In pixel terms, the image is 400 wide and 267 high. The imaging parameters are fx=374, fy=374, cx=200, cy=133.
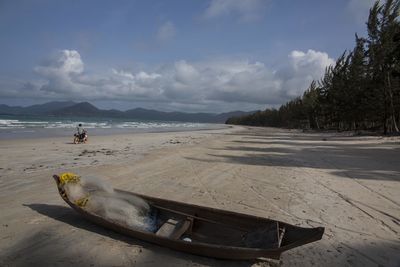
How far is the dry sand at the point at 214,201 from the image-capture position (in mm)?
5336

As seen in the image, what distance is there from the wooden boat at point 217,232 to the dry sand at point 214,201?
0.22 m

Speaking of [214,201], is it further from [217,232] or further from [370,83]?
[370,83]

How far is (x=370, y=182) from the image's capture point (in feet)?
35.3

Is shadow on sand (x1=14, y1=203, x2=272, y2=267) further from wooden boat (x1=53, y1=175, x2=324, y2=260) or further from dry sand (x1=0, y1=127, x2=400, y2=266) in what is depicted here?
wooden boat (x1=53, y1=175, x2=324, y2=260)

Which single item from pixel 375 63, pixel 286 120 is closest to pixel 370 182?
pixel 375 63

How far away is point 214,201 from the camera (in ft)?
27.8

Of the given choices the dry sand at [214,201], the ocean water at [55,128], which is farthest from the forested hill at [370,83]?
the ocean water at [55,128]

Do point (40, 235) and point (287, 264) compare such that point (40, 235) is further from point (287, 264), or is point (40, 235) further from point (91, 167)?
point (91, 167)

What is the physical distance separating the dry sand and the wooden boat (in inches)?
8.6

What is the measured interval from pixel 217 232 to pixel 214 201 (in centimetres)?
245

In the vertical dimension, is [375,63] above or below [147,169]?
above

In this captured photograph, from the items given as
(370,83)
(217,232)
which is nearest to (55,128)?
(370,83)

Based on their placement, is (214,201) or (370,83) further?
(370,83)

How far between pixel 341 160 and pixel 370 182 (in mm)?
5298
